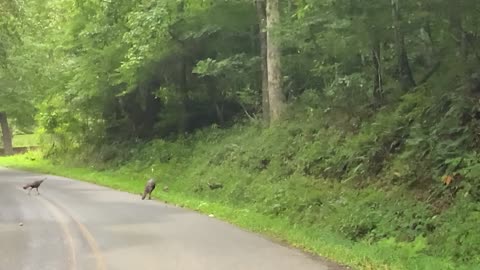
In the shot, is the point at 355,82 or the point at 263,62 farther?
the point at 263,62

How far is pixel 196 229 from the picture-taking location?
13.8m

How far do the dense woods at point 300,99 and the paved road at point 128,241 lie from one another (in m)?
1.75

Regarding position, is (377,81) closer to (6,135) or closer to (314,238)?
(314,238)

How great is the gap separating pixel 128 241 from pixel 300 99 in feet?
34.8

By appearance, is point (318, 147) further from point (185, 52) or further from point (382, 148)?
point (185, 52)

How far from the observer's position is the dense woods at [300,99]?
12.1 m

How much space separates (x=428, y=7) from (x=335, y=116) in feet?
16.6

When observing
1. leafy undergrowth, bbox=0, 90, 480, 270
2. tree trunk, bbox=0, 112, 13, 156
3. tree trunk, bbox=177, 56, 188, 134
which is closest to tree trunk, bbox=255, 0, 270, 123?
leafy undergrowth, bbox=0, 90, 480, 270

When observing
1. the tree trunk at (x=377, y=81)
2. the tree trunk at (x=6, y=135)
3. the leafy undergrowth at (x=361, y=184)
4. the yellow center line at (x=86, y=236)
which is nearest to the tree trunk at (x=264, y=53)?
the leafy undergrowth at (x=361, y=184)

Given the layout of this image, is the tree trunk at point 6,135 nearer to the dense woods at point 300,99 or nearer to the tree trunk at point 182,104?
the dense woods at point 300,99

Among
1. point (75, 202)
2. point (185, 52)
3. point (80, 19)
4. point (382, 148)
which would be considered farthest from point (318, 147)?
point (80, 19)

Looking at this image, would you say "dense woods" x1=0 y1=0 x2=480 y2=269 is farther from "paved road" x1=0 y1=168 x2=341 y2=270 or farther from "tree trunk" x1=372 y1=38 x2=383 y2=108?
"paved road" x1=0 y1=168 x2=341 y2=270

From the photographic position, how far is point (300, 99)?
21750 millimetres

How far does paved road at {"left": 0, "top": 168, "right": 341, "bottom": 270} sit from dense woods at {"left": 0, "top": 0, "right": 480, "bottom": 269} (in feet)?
5.75
